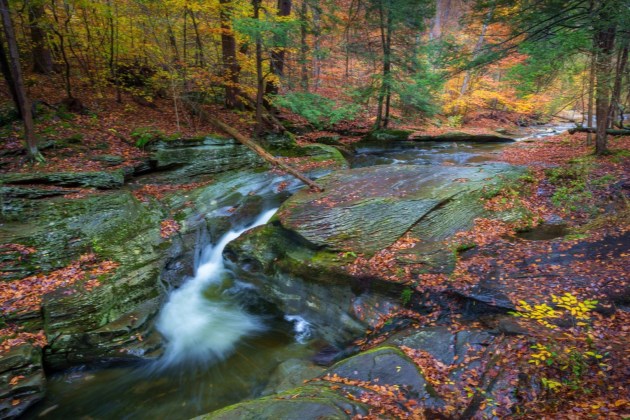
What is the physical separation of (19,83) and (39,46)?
6.69m

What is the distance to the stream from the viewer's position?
5473mm

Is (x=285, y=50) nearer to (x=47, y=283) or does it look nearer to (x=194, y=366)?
(x=47, y=283)

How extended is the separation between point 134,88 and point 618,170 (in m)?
17.7

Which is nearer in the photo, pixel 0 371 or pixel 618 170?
pixel 0 371

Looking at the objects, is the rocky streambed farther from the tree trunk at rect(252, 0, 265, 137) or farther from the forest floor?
the tree trunk at rect(252, 0, 265, 137)

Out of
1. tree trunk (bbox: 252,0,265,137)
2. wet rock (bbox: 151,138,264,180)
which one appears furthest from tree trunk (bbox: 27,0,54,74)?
tree trunk (bbox: 252,0,265,137)

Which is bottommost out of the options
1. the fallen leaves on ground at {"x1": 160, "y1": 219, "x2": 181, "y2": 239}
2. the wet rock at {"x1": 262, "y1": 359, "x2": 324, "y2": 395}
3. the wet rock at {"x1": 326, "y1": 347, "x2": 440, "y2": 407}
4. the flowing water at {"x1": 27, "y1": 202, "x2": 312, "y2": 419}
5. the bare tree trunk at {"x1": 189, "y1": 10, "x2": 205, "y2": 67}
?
the flowing water at {"x1": 27, "y1": 202, "x2": 312, "y2": 419}

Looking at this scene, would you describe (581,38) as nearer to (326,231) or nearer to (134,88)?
(326,231)

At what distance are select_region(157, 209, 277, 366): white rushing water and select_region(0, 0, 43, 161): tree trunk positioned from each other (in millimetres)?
5789

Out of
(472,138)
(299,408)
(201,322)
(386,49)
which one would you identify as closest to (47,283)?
(201,322)

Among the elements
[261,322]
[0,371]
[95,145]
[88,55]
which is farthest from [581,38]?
[88,55]

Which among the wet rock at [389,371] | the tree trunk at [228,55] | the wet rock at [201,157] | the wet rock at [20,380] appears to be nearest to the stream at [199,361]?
the wet rock at [20,380]

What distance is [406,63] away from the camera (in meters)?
16.4

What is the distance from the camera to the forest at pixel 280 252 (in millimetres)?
4547
